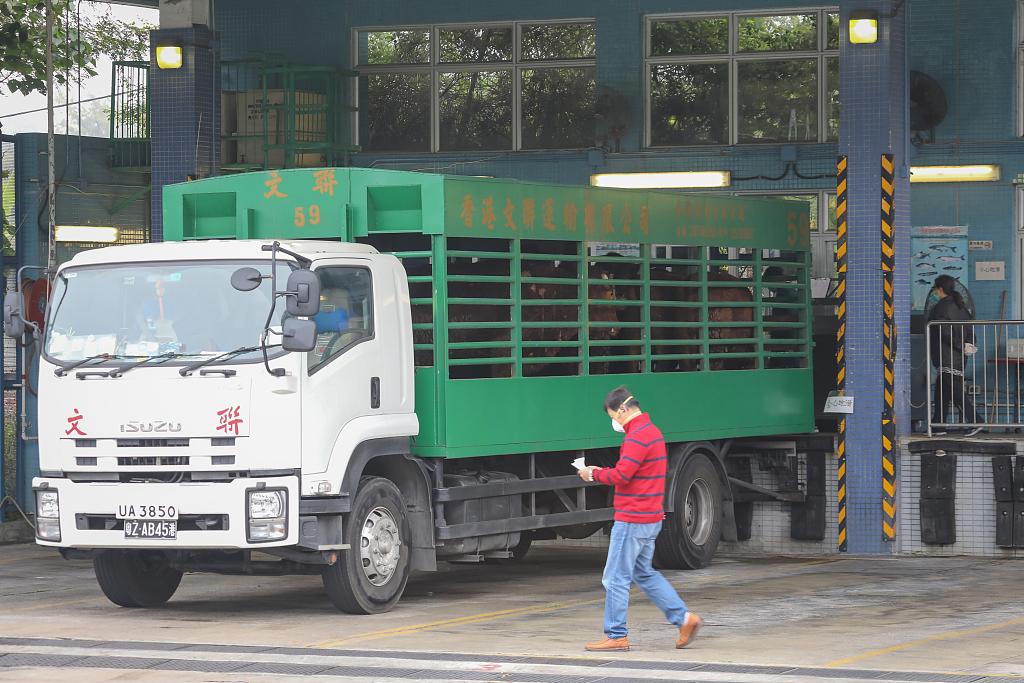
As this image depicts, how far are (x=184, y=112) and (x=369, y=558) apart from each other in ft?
23.7

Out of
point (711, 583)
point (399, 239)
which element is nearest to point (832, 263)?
point (711, 583)

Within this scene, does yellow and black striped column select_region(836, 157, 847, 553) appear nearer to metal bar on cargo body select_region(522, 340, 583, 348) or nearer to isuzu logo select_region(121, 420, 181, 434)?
metal bar on cargo body select_region(522, 340, 583, 348)

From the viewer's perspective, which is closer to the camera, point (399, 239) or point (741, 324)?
point (399, 239)

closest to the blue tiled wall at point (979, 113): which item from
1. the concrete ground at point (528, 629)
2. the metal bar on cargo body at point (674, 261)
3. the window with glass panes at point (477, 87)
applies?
the window with glass panes at point (477, 87)

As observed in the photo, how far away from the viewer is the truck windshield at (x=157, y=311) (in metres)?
12.0

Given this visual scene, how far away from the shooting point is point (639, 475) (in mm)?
10688

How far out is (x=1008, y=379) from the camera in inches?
764

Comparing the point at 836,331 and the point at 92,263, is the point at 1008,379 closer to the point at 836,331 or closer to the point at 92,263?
the point at 836,331

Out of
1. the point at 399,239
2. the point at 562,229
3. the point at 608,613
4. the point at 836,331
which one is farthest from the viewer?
the point at 836,331

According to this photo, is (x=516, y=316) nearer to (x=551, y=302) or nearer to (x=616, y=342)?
(x=551, y=302)

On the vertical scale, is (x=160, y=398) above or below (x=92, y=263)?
below

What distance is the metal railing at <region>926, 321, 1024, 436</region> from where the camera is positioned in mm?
18094

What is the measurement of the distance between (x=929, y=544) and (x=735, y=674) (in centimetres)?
785

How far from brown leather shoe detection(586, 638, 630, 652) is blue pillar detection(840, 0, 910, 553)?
7.05m
